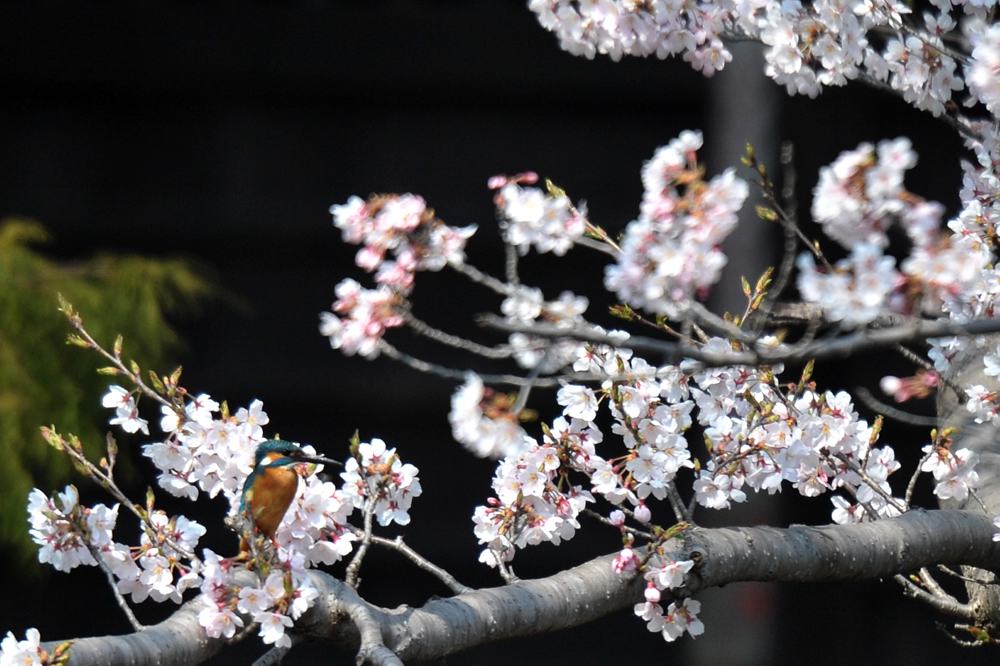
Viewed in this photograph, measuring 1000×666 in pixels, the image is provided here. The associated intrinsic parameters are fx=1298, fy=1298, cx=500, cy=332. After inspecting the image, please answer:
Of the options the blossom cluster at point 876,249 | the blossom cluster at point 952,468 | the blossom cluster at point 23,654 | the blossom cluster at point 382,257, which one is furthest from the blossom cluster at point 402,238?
the blossom cluster at point 952,468

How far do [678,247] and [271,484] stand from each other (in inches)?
33.0

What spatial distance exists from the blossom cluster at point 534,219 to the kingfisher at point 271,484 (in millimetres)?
484

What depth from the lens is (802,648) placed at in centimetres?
486

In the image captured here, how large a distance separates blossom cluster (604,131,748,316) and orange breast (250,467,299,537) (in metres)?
0.74

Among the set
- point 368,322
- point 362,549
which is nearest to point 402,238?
point 368,322

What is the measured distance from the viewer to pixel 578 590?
1990mm

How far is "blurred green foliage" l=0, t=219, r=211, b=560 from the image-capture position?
3.68 m

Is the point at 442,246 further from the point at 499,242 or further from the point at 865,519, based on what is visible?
the point at 499,242

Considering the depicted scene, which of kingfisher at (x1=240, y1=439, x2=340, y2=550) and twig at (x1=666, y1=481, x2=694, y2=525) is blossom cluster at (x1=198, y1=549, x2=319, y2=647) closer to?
kingfisher at (x1=240, y1=439, x2=340, y2=550)

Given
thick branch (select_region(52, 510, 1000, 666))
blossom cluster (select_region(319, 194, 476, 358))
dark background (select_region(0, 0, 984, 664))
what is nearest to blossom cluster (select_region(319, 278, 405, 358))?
blossom cluster (select_region(319, 194, 476, 358))

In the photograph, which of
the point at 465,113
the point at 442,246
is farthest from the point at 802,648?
the point at 442,246

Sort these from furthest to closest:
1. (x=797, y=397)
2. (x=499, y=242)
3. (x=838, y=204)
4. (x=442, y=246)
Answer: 1. (x=499, y=242)
2. (x=797, y=397)
3. (x=442, y=246)
4. (x=838, y=204)

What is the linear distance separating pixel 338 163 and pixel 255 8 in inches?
27.0

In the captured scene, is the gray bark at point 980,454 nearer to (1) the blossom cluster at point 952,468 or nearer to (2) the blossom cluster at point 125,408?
(1) the blossom cluster at point 952,468
